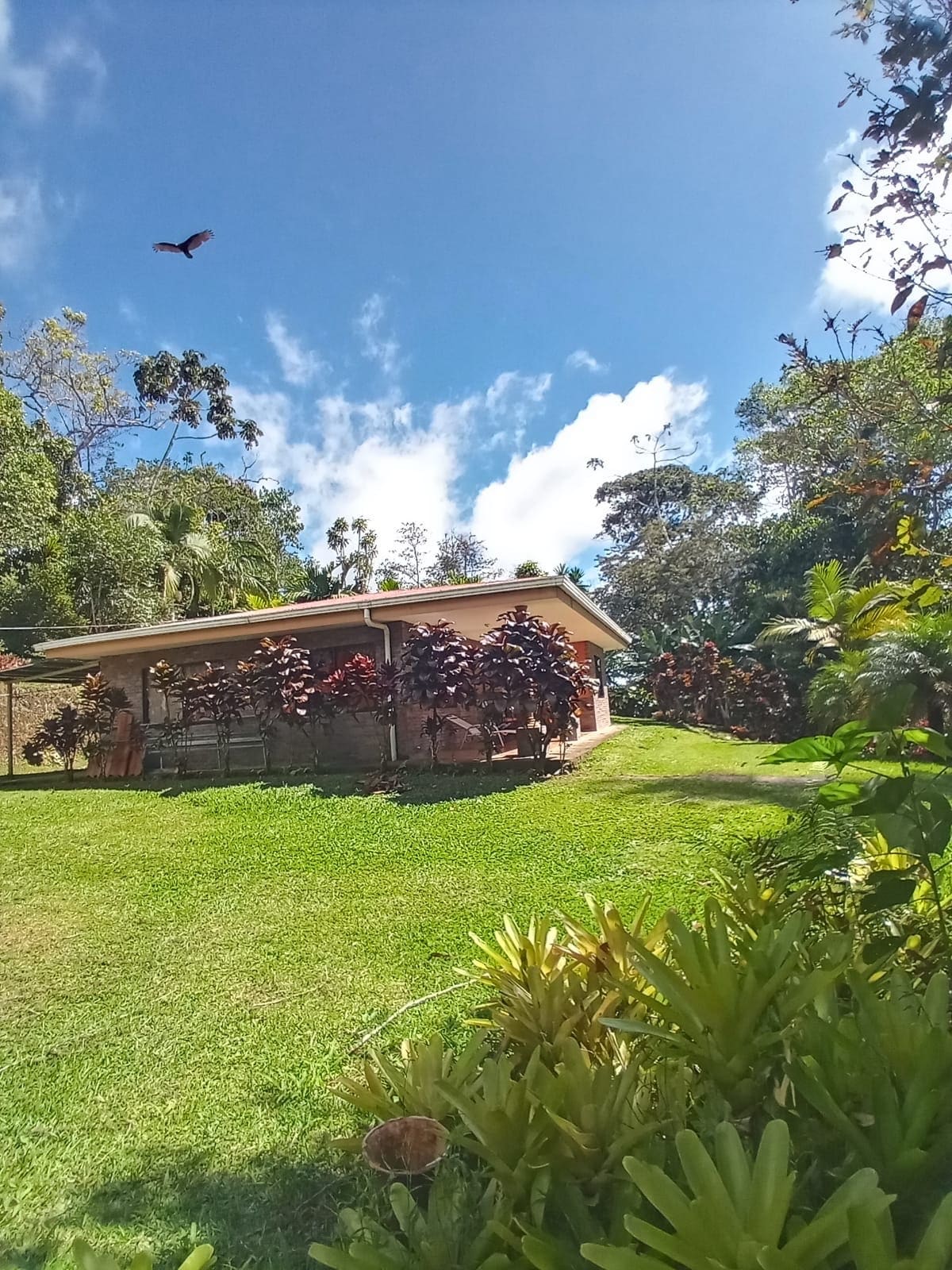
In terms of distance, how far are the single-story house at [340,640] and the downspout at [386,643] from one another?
0.02 meters

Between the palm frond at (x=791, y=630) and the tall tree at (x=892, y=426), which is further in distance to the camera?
the palm frond at (x=791, y=630)

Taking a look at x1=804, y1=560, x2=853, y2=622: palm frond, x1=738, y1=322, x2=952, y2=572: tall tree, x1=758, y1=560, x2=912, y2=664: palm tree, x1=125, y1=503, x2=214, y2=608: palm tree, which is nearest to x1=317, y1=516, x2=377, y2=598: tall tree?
x1=125, y1=503, x2=214, y2=608: palm tree

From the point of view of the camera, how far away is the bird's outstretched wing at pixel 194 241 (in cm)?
341

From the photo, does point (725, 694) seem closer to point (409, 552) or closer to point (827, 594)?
point (827, 594)

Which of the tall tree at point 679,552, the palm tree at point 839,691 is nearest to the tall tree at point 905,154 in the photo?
the palm tree at point 839,691

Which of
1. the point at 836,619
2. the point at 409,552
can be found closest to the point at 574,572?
the point at 409,552

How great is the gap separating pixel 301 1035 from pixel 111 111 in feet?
35.8

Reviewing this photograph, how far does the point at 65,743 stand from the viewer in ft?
45.4

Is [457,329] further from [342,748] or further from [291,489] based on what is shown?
[291,489]

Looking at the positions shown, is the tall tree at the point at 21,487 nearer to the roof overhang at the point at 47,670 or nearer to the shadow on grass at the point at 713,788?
the roof overhang at the point at 47,670

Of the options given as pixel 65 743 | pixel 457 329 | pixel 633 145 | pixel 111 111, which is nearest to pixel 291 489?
pixel 457 329

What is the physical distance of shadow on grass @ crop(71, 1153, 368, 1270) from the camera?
2326 millimetres

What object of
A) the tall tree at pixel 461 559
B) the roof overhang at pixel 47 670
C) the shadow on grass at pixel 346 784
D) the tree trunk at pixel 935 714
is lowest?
the shadow on grass at pixel 346 784

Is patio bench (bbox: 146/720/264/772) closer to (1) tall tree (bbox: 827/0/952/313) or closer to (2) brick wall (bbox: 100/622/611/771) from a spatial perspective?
(2) brick wall (bbox: 100/622/611/771)
